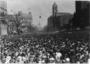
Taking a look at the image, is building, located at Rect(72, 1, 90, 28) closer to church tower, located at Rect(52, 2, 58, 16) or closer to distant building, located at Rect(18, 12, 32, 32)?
church tower, located at Rect(52, 2, 58, 16)

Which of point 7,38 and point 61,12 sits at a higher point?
point 61,12

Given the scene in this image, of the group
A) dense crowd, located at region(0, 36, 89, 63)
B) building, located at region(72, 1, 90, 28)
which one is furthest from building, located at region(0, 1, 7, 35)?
building, located at region(72, 1, 90, 28)

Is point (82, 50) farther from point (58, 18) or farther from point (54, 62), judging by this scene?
point (58, 18)

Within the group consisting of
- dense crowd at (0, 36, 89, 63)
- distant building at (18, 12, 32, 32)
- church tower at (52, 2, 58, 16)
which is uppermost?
church tower at (52, 2, 58, 16)

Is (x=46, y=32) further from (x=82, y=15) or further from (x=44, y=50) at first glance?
(x=82, y=15)

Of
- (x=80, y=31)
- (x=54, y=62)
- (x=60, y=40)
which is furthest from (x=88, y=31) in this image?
(x=54, y=62)

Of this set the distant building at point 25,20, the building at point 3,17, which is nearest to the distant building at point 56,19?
the distant building at point 25,20
